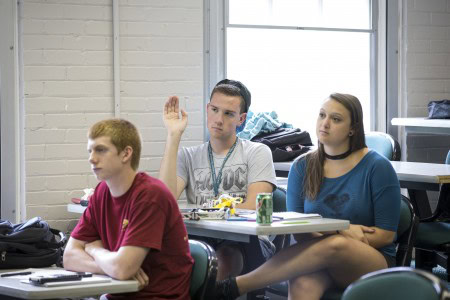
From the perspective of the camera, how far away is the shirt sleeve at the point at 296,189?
4.09m

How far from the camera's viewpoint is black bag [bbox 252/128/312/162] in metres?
5.70

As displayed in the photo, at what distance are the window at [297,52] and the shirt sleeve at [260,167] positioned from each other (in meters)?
1.43

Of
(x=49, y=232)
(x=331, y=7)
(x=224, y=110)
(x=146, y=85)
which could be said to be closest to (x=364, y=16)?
(x=331, y=7)

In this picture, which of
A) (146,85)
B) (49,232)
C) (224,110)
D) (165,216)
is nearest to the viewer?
(165,216)

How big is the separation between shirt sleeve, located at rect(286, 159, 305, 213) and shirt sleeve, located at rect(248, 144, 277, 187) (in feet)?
0.93

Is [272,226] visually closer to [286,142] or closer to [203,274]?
[203,274]

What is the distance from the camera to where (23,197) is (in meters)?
5.25

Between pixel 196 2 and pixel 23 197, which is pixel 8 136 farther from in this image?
pixel 196 2

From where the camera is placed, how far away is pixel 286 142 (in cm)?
577

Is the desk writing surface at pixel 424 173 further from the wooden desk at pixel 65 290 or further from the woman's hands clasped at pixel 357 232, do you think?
the wooden desk at pixel 65 290

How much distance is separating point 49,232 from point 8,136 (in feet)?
5.82

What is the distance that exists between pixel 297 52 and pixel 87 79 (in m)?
1.70

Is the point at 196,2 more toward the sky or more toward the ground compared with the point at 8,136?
more toward the sky

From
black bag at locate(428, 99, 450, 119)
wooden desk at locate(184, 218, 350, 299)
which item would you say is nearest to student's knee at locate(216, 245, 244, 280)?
wooden desk at locate(184, 218, 350, 299)
